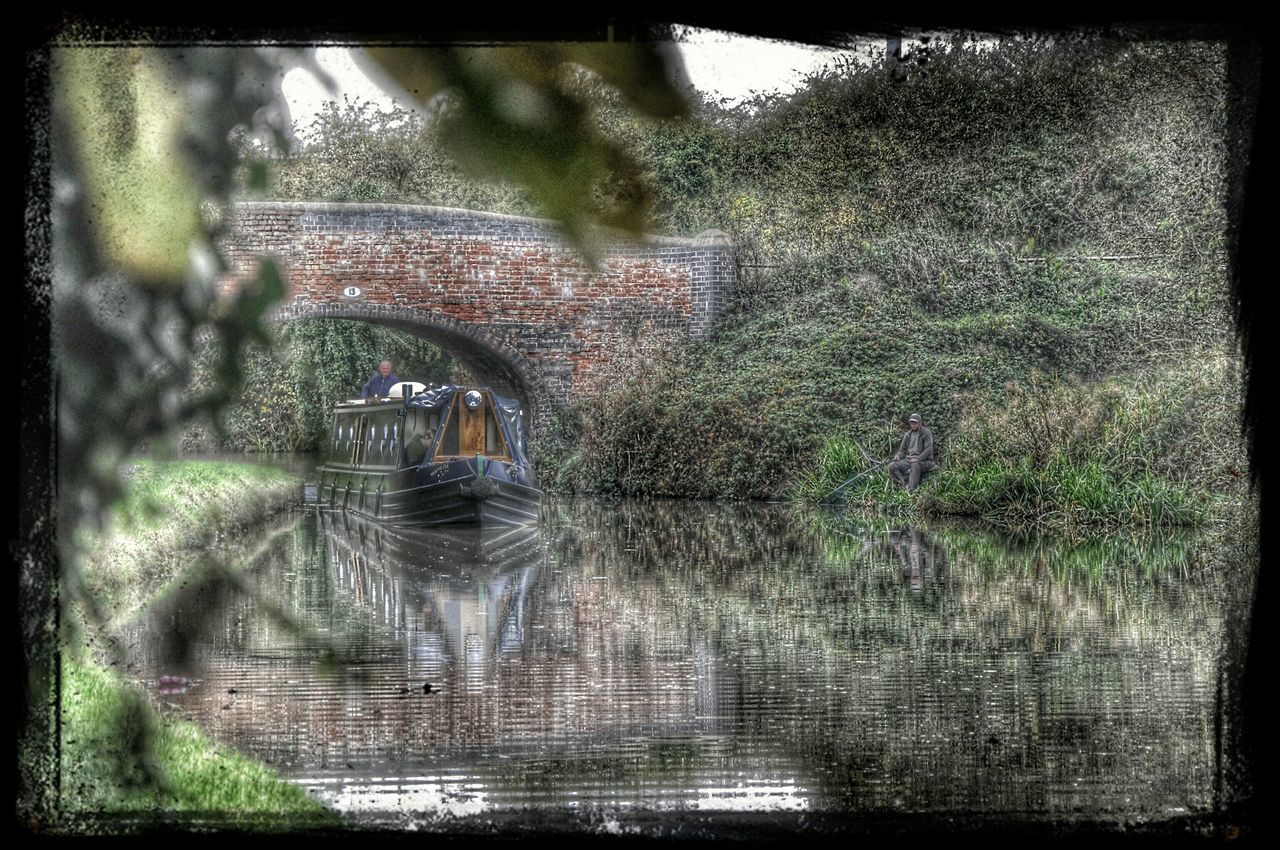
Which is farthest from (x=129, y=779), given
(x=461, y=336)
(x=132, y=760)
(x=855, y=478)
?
(x=461, y=336)

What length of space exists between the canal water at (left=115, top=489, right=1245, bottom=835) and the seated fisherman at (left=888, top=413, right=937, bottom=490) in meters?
3.48

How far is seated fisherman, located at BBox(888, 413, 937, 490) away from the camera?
44.4 ft

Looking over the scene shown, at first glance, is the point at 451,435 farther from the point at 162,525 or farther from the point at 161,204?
the point at 161,204

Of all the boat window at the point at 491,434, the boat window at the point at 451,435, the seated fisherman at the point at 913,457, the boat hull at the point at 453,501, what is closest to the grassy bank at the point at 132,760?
the boat hull at the point at 453,501

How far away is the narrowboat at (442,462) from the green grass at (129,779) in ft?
35.6

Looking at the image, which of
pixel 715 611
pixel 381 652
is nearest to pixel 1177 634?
pixel 715 611

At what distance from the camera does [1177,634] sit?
5852mm

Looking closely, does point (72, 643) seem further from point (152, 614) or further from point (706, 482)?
point (706, 482)

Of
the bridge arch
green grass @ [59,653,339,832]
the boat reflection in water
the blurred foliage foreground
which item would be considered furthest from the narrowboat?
the blurred foliage foreground

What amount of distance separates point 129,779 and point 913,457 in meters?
12.6

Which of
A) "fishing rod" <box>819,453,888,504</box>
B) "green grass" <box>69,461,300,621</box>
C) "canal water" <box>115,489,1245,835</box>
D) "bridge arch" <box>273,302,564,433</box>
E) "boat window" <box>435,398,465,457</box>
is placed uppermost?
"bridge arch" <box>273,302,564,433</box>

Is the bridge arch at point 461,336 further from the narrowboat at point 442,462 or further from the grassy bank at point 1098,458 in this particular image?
the grassy bank at point 1098,458

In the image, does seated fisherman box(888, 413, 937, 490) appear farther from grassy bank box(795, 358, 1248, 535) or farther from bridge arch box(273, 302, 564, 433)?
bridge arch box(273, 302, 564, 433)

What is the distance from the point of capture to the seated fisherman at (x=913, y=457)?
1355 cm
